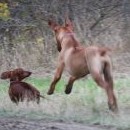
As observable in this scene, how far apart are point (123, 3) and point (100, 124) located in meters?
8.54

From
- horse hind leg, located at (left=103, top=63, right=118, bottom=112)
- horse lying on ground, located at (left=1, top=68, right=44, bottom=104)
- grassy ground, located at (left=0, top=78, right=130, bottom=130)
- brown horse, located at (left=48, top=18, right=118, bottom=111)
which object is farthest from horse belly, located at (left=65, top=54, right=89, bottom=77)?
horse lying on ground, located at (left=1, top=68, right=44, bottom=104)

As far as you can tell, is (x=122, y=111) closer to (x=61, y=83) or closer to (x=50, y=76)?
(x=61, y=83)

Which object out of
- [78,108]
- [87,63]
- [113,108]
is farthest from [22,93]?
[113,108]

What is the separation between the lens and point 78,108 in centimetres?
886

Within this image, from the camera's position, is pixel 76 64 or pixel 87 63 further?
pixel 76 64

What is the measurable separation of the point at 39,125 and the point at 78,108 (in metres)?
1.74

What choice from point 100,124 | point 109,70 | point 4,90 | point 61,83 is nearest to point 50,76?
point 61,83

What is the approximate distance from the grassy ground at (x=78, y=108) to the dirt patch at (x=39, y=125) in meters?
0.27

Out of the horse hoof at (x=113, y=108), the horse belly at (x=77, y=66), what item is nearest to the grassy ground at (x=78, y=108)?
the horse hoof at (x=113, y=108)

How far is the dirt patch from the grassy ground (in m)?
0.27

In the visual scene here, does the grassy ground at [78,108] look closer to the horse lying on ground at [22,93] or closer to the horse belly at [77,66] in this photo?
the horse lying on ground at [22,93]

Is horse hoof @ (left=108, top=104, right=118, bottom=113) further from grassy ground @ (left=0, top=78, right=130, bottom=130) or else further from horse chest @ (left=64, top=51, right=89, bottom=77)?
horse chest @ (left=64, top=51, right=89, bottom=77)

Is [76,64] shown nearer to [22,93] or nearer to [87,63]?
[87,63]

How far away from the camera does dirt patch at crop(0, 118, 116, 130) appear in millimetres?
6987
